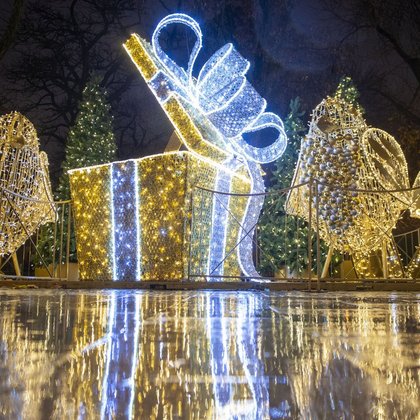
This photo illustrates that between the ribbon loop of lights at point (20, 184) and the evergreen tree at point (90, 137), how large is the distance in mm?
6119

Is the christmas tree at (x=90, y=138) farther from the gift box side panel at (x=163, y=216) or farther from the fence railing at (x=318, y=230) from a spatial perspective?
the gift box side panel at (x=163, y=216)

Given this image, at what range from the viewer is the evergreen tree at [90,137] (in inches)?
617

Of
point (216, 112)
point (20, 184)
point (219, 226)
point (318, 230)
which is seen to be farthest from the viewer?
point (216, 112)

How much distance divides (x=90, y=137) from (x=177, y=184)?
8266 millimetres

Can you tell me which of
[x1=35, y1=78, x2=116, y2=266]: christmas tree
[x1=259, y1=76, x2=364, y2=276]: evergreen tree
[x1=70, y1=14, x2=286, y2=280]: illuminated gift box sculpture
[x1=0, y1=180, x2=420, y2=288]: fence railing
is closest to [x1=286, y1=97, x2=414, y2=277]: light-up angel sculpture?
[x1=0, y1=180, x2=420, y2=288]: fence railing

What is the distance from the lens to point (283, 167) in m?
14.6

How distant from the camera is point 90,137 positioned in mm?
15852

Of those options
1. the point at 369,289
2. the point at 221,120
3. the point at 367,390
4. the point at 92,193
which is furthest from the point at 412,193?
the point at 367,390

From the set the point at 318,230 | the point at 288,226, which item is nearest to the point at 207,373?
the point at 318,230

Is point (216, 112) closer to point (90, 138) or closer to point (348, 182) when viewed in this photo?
point (348, 182)

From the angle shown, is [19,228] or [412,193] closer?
[412,193]

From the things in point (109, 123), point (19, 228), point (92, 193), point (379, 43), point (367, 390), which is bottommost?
point (367, 390)

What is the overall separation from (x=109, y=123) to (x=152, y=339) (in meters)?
15.4

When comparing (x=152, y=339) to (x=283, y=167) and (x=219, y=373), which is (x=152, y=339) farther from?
(x=283, y=167)
